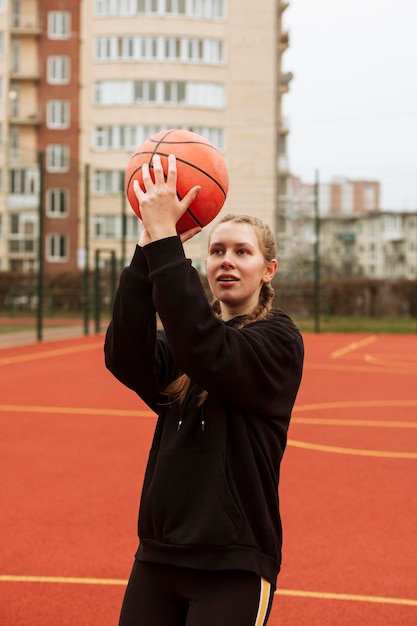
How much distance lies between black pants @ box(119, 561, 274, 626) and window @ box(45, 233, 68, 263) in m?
44.5

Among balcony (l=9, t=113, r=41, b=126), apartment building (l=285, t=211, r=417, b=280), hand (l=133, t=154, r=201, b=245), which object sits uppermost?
balcony (l=9, t=113, r=41, b=126)

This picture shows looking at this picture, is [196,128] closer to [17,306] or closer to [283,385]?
A: [17,306]

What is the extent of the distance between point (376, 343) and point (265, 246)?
67.1ft

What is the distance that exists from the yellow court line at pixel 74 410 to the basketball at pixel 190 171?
7491 mm

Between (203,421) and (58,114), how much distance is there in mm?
48005

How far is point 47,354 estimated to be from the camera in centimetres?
1781

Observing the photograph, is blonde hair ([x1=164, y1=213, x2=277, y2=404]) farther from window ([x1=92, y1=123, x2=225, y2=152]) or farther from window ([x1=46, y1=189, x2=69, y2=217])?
Answer: window ([x1=46, y1=189, x2=69, y2=217])

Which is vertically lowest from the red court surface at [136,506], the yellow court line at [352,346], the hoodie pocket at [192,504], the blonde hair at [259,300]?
the red court surface at [136,506]

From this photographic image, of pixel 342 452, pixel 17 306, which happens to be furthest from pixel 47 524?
pixel 17 306

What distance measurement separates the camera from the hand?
84.8 inches

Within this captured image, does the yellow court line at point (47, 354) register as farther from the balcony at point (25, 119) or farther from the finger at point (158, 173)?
the balcony at point (25, 119)

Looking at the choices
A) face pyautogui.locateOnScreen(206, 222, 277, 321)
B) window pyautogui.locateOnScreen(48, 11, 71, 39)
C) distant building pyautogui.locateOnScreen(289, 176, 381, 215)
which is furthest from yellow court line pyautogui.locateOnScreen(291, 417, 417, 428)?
window pyautogui.locateOnScreen(48, 11, 71, 39)

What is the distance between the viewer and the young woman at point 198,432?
6.91 ft

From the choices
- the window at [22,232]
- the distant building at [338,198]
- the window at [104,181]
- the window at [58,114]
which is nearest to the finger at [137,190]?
the distant building at [338,198]
